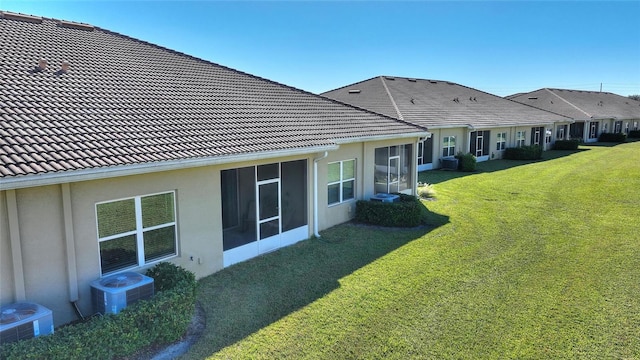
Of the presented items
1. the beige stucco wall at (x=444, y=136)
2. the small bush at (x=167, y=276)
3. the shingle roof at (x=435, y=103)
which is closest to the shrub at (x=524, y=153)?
the shingle roof at (x=435, y=103)

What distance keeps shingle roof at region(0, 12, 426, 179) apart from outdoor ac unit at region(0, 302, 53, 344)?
186 centimetres

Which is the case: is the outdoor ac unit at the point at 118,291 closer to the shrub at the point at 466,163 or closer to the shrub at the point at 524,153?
the shrub at the point at 466,163

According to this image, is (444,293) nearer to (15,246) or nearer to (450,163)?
(15,246)

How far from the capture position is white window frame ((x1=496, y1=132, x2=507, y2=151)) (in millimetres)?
33028

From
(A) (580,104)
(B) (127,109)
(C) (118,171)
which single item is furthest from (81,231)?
(A) (580,104)

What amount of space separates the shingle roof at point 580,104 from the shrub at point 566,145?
6296 mm

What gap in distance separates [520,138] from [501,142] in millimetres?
3421

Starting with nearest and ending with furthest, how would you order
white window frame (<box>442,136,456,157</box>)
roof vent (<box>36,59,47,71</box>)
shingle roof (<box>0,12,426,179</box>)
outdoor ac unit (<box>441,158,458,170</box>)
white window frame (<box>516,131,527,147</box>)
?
shingle roof (<box>0,12,426,179</box>) < roof vent (<box>36,59,47,71</box>) < outdoor ac unit (<box>441,158,458,170</box>) < white window frame (<box>442,136,456,157</box>) < white window frame (<box>516,131,527,147</box>)

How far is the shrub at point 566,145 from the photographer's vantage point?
128 ft

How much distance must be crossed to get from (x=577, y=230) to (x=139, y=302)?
12376 mm

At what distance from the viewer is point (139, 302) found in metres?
Answer: 6.68

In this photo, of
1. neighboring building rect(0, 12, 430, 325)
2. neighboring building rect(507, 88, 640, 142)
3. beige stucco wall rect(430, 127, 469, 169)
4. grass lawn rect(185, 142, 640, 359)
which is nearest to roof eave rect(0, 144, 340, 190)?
neighboring building rect(0, 12, 430, 325)

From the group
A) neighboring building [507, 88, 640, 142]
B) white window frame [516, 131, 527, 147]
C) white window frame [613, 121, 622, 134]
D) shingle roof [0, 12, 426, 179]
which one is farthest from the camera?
white window frame [613, 121, 622, 134]

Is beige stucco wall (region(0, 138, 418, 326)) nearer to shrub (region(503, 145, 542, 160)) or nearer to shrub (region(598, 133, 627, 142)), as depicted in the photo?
shrub (region(503, 145, 542, 160))
